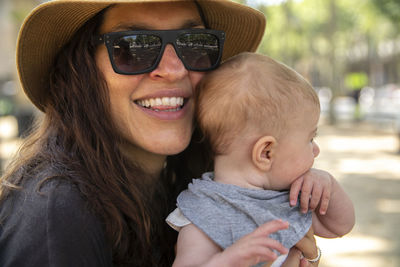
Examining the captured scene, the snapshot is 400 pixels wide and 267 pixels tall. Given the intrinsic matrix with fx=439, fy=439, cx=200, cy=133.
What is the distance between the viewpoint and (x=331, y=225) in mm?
1988

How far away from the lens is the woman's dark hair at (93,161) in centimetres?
166

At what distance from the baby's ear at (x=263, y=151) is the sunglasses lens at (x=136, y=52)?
605mm

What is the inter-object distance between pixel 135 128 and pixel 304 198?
804mm

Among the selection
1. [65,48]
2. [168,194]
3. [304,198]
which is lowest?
[168,194]

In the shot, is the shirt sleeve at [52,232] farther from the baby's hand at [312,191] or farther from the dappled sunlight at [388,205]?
the dappled sunlight at [388,205]

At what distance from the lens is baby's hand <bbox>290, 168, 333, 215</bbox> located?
1.82 metres

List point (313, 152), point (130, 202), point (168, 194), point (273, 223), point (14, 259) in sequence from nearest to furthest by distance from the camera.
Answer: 1. point (14, 259)
2. point (273, 223)
3. point (130, 202)
4. point (313, 152)
5. point (168, 194)

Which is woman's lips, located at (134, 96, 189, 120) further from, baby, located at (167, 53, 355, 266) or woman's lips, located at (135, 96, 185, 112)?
baby, located at (167, 53, 355, 266)

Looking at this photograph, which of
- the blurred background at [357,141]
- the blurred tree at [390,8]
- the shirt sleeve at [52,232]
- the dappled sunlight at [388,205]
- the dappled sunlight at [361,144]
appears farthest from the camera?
the dappled sunlight at [361,144]

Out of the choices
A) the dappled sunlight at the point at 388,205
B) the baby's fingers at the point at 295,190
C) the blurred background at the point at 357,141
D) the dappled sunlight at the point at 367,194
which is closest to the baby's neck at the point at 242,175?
the baby's fingers at the point at 295,190

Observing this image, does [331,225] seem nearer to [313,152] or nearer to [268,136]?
[313,152]

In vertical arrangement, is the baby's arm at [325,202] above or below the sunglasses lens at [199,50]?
below

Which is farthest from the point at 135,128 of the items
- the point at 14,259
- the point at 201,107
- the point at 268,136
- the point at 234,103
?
the point at 14,259

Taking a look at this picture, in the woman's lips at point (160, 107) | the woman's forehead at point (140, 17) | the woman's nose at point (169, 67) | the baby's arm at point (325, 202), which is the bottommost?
the baby's arm at point (325, 202)
